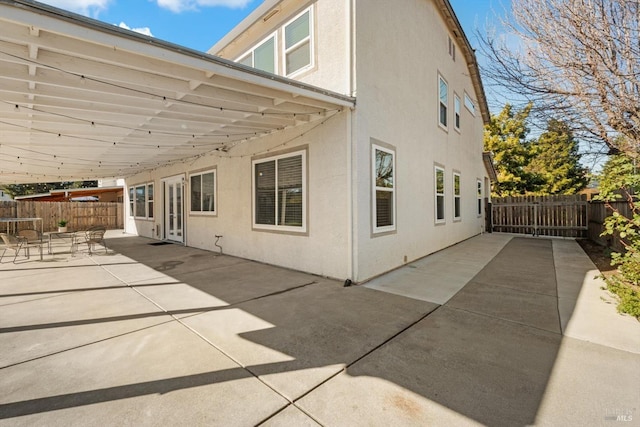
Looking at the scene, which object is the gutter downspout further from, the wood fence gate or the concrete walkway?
the wood fence gate

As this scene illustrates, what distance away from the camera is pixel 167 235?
11.4 m

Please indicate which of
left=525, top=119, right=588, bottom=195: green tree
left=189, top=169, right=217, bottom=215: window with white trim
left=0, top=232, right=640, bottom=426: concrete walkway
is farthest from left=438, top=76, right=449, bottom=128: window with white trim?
left=525, top=119, right=588, bottom=195: green tree

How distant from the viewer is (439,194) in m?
8.62

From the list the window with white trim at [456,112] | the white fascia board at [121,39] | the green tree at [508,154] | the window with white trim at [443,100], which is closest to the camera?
the white fascia board at [121,39]

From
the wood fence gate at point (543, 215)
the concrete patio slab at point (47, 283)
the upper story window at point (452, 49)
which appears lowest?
the concrete patio slab at point (47, 283)

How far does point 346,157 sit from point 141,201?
40.7 ft

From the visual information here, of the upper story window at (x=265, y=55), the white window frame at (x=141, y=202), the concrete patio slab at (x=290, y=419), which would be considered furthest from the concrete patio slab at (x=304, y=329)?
the white window frame at (x=141, y=202)

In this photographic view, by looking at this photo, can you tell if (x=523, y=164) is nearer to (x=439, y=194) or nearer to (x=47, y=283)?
(x=439, y=194)

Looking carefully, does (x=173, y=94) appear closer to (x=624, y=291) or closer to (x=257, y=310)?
(x=257, y=310)

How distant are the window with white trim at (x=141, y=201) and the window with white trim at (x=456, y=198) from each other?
12.6 metres

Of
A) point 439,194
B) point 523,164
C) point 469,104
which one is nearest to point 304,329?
point 439,194

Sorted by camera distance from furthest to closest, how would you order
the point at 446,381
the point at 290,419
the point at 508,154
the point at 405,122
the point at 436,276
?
the point at 508,154 → the point at 405,122 → the point at 436,276 → the point at 446,381 → the point at 290,419

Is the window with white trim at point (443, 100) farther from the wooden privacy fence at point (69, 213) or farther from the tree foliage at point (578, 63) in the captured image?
the wooden privacy fence at point (69, 213)

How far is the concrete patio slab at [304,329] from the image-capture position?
2.46 metres
